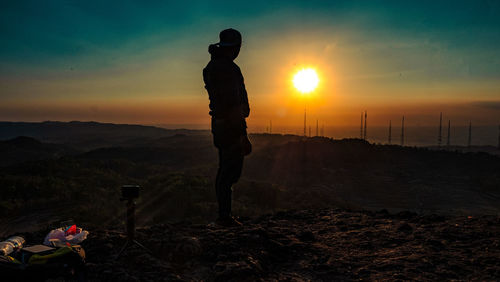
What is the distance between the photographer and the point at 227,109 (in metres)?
5.18

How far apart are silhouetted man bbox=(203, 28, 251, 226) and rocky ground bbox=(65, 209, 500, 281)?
0.84 metres

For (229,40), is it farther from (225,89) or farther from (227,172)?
(227,172)

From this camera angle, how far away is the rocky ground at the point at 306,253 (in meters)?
3.47

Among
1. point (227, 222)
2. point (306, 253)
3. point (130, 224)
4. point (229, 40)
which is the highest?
point (229, 40)

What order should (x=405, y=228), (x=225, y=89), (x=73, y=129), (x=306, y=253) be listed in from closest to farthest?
(x=306, y=253), (x=225, y=89), (x=405, y=228), (x=73, y=129)

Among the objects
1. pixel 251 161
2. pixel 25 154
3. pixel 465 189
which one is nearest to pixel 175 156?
pixel 251 161

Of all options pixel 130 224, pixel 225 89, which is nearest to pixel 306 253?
pixel 130 224

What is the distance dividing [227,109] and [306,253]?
2.52m

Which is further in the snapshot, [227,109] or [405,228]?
[405,228]

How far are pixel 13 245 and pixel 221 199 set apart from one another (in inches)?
112

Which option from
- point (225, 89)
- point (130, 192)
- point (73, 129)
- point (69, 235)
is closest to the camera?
point (130, 192)

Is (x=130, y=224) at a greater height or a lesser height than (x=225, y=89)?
lesser

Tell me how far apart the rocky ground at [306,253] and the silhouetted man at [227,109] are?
0.84 meters

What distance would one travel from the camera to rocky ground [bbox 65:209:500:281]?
3.47 m
